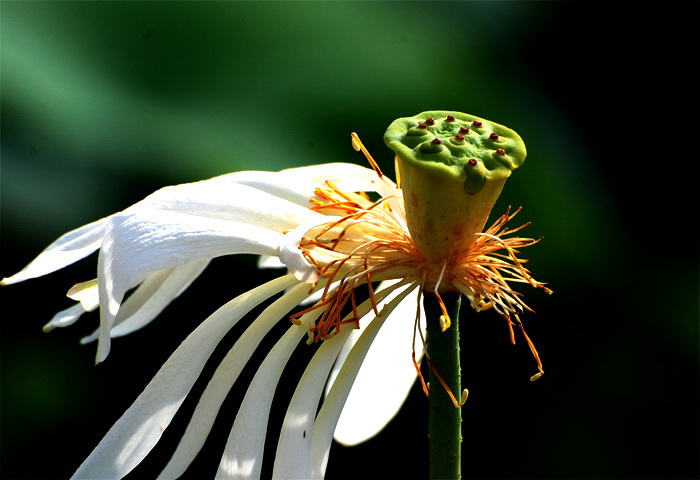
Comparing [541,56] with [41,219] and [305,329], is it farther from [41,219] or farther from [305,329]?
[305,329]

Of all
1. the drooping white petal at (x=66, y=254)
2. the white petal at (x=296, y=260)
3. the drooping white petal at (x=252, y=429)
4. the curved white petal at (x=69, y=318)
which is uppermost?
the drooping white petal at (x=66, y=254)

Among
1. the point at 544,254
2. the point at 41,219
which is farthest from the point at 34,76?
the point at 544,254

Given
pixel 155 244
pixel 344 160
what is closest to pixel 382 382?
pixel 155 244

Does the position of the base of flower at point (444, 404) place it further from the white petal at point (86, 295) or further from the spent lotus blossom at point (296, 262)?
the white petal at point (86, 295)

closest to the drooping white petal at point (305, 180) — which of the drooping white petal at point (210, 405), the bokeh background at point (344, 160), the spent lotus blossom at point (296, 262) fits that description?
the spent lotus blossom at point (296, 262)

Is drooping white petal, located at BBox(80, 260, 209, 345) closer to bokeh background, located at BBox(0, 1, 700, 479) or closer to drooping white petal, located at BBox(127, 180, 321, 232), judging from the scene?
drooping white petal, located at BBox(127, 180, 321, 232)

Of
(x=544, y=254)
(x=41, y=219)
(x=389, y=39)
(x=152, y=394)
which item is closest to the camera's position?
(x=152, y=394)

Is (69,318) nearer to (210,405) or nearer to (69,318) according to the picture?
(69,318)
